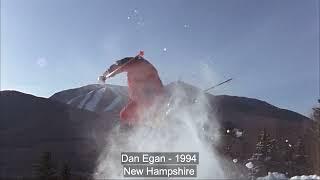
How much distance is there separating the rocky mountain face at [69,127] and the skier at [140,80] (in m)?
35.0

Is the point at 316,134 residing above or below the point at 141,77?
below

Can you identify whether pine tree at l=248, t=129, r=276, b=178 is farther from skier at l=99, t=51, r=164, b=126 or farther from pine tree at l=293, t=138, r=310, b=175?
skier at l=99, t=51, r=164, b=126

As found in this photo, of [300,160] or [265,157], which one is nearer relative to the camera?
[265,157]

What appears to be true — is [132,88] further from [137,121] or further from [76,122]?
[76,122]

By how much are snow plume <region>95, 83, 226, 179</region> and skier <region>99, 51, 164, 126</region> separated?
15.0 inches

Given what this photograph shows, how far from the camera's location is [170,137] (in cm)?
2133

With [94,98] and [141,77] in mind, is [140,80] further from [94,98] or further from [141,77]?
[94,98]

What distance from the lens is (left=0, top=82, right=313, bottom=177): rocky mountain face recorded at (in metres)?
65.2

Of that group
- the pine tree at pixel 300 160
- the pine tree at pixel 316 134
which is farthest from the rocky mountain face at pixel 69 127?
the pine tree at pixel 316 134

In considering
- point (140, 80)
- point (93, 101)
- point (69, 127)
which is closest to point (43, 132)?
point (69, 127)

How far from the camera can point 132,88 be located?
21766mm

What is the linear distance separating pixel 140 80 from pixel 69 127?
5336 cm

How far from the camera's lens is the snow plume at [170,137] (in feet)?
67.6

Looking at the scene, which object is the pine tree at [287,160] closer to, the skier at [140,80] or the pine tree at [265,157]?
the pine tree at [265,157]
